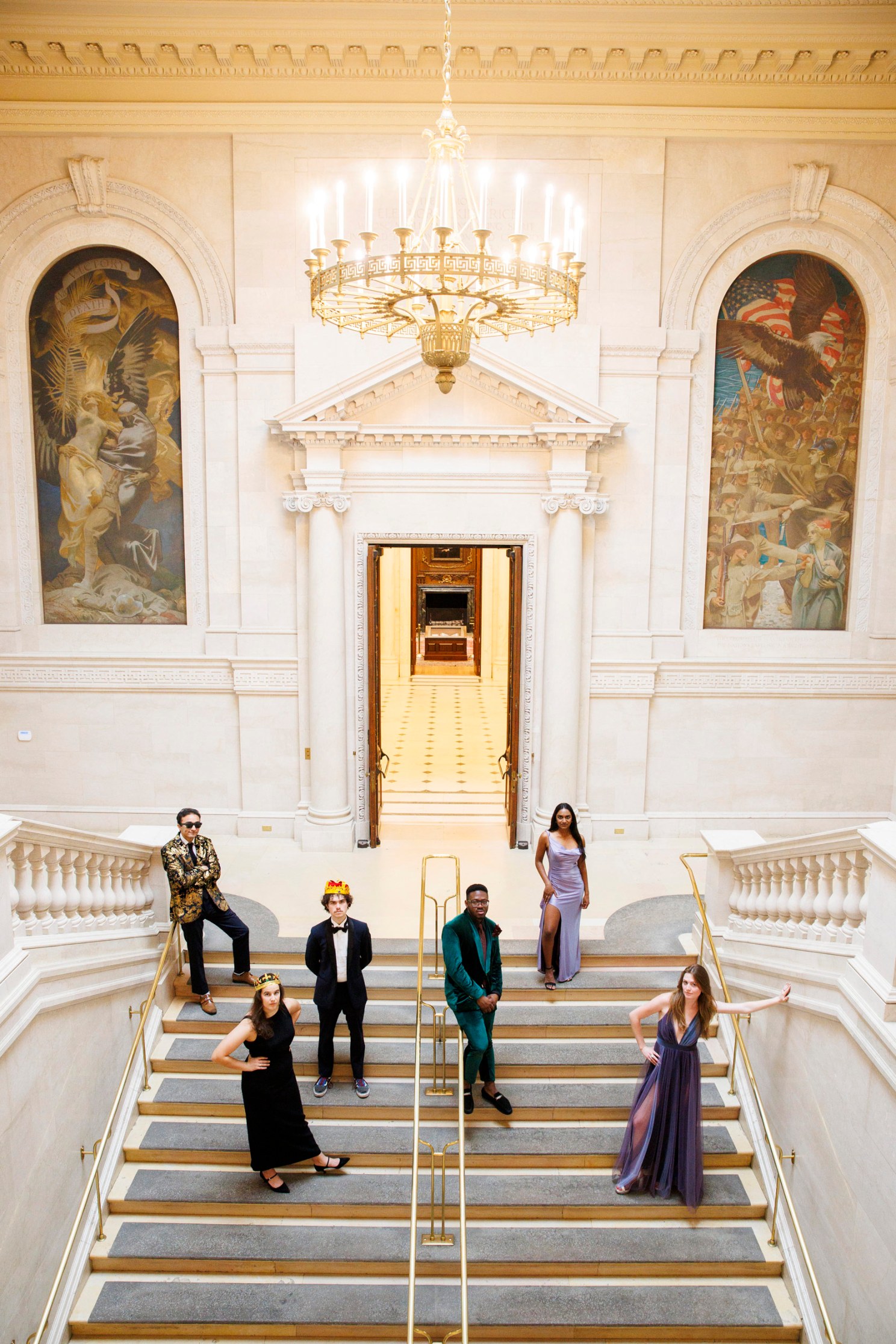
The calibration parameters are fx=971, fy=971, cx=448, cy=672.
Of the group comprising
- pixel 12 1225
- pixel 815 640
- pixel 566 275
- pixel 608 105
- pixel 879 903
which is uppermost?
pixel 608 105

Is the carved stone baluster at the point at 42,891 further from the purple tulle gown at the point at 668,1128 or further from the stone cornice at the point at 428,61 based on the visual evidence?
the stone cornice at the point at 428,61

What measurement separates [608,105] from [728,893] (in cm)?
809

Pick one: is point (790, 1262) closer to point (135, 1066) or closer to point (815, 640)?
point (135, 1066)

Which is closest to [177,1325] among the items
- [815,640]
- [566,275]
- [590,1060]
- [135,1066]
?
[135,1066]

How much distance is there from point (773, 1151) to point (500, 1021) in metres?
2.19

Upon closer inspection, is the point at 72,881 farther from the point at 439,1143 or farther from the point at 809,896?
the point at 809,896

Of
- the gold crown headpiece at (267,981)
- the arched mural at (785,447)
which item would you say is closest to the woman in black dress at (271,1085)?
the gold crown headpiece at (267,981)

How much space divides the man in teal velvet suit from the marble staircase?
75cm

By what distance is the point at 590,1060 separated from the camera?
745cm

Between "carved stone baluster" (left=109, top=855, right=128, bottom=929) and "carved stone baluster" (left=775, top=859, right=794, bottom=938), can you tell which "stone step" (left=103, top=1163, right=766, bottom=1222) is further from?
"carved stone baluster" (left=109, top=855, right=128, bottom=929)

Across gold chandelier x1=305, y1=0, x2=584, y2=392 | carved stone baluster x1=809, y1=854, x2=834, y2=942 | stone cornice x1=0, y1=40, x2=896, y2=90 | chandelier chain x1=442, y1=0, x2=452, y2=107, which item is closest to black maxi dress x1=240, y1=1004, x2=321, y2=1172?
carved stone baluster x1=809, y1=854, x2=834, y2=942

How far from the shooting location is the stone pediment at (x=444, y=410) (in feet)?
33.4

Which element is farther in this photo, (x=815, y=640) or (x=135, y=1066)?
(x=815, y=640)

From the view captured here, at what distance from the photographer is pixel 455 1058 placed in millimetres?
7551
